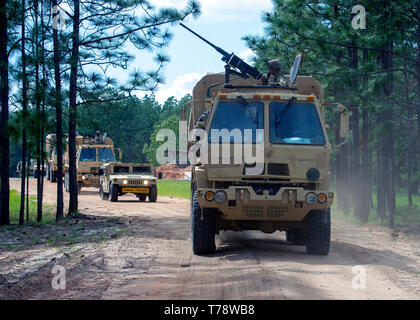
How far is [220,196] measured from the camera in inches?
370

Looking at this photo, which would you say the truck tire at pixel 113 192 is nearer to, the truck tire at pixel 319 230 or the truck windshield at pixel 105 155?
the truck windshield at pixel 105 155

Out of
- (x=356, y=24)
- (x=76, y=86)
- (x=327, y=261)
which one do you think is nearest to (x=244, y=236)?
(x=327, y=261)

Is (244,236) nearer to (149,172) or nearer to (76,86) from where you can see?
(76,86)

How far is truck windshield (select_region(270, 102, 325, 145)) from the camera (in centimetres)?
976

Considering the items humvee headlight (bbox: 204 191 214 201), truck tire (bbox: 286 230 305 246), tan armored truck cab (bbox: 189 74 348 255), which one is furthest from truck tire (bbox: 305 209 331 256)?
humvee headlight (bbox: 204 191 214 201)

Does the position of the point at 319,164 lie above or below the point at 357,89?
below

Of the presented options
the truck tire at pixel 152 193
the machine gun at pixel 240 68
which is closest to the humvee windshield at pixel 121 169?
the truck tire at pixel 152 193

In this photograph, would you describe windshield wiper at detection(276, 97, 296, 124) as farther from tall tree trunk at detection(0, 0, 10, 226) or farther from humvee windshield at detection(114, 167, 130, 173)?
humvee windshield at detection(114, 167, 130, 173)

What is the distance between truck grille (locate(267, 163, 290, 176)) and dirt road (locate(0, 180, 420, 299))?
1422mm

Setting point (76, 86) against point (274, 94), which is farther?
point (76, 86)

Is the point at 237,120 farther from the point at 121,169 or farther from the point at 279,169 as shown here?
the point at 121,169

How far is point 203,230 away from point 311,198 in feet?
6.34
